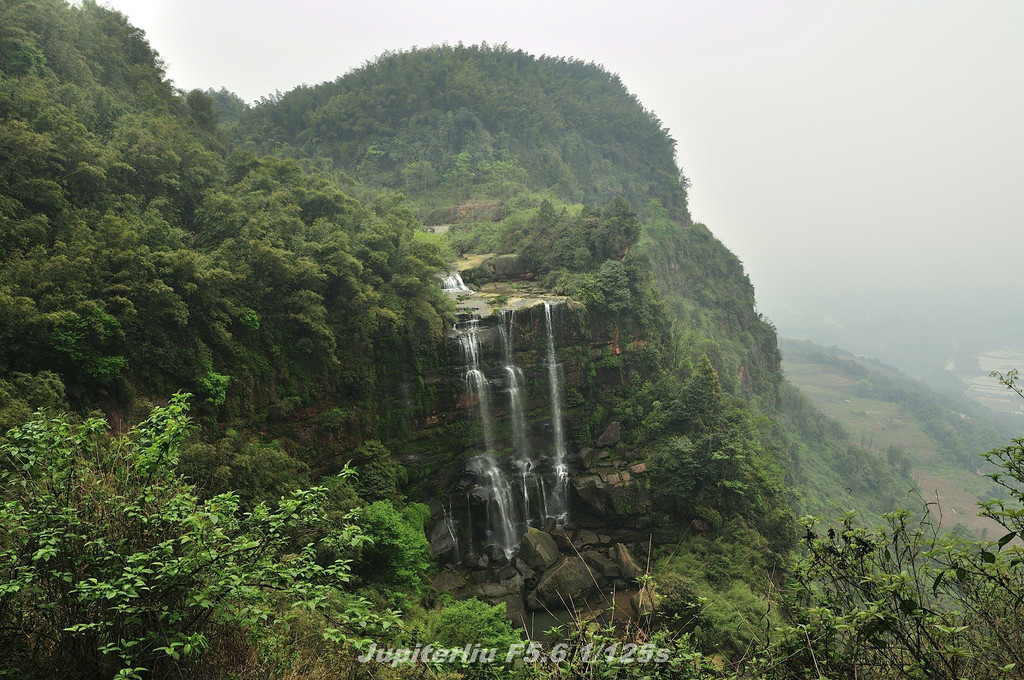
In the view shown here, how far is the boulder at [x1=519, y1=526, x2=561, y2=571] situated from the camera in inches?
A: 790

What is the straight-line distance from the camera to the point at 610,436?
24375 millimetres

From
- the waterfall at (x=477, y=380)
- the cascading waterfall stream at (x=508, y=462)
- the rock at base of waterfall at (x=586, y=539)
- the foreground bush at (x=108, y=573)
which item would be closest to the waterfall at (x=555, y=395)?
the cascading waterfall stream at (x=508, y=462)

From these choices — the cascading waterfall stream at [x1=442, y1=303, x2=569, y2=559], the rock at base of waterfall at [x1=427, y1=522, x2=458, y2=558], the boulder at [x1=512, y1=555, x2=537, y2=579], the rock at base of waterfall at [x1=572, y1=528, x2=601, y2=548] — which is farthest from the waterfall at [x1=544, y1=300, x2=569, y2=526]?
the rock at base of waterfall at [x1=427, y1=522, x2=458, y2=558]

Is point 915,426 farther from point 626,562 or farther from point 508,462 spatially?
point 508,462

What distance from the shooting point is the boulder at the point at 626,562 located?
766 inches

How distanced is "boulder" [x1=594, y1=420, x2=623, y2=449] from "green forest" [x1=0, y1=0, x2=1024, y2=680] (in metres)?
0.30

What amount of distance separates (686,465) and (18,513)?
21.0 metres

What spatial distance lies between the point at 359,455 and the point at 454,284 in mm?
11977

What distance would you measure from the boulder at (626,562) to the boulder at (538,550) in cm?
246

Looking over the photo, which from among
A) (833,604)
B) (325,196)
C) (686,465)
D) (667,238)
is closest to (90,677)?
(833,604)

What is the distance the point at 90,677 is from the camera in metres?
5.22

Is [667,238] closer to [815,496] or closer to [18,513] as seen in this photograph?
[815,496]

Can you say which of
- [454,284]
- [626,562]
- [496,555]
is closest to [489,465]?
[496,555]

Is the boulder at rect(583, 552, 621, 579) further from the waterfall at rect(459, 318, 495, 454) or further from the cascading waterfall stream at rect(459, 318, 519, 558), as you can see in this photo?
the waterfall at rect(459, 318, 495, 454)
